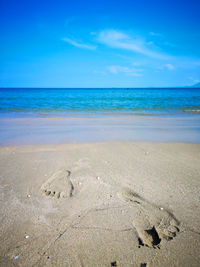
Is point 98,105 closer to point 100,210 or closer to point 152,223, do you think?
point 100,210

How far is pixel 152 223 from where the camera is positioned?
200cm

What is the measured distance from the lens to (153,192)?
2576 mm

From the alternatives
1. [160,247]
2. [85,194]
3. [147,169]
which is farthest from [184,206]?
[85,194]

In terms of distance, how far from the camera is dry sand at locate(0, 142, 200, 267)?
5.36ft

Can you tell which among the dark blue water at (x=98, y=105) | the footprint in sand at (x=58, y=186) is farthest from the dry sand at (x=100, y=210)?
the dark blue water at (x=98, y=105)

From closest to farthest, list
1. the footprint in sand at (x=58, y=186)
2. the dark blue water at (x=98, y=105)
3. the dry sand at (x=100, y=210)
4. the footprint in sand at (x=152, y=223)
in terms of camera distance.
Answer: the dry sand at (x=100, y=210), the footprint in sand at (x=152, y=223), the footprint in sand at (x=58, y=186), the dark blue water at (x=98, y=105)

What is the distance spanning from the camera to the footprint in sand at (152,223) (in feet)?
5.91

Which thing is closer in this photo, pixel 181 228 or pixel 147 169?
pixel 181 228

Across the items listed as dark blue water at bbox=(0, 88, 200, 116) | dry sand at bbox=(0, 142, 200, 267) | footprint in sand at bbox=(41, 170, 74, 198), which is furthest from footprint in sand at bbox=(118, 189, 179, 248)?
dark blue water at bbox=(0, 88, 200, 116)

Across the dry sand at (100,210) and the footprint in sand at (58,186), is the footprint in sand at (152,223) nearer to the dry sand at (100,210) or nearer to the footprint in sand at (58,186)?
the dry sand at (100,210)

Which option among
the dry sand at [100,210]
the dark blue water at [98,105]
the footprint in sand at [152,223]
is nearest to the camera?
the dry sand at [100,210]

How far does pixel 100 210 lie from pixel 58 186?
3.04 feet

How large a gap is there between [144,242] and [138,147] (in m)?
2.99

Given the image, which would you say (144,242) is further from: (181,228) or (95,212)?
(95,212)
